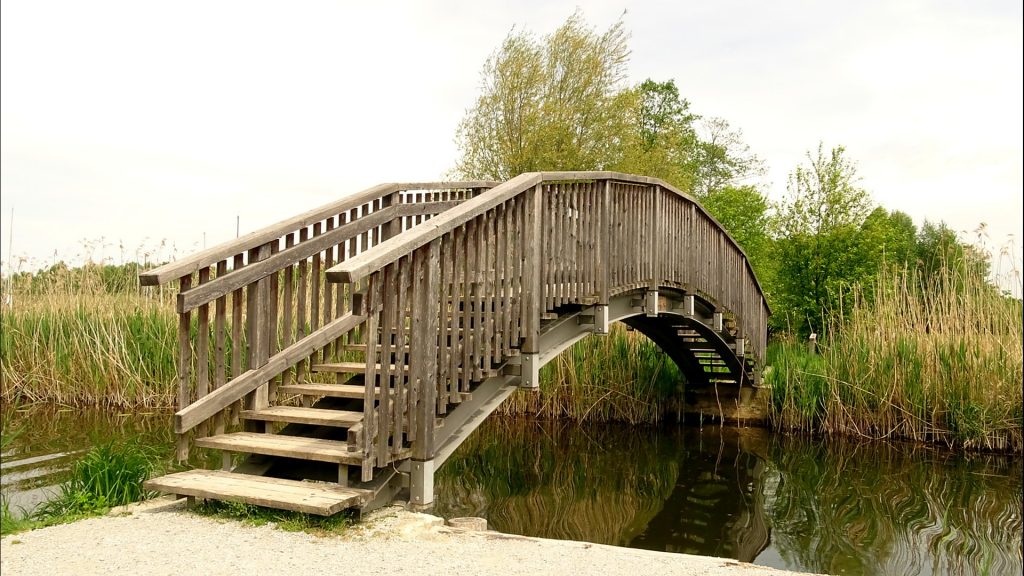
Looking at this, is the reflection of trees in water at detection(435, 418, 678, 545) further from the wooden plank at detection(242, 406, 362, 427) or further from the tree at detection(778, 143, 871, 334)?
the tree at detection(778, 143, 871, 334)

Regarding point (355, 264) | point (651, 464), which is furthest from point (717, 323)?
point (355, 264)

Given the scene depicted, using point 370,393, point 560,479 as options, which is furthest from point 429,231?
point 560,479

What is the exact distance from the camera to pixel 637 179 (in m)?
8.03

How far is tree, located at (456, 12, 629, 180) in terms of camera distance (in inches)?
880

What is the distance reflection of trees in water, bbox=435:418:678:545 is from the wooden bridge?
162 cm

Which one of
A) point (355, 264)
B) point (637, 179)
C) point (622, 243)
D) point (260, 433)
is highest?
point (637, 179)

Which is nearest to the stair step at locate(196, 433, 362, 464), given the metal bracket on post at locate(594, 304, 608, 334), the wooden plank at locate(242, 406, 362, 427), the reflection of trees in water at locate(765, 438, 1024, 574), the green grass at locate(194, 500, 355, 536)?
the wooden plank at locate(242, 406, 362, 427)

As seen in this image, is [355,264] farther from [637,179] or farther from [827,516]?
[827,516]

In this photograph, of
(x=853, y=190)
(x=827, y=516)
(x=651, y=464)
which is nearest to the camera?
(x=827, y=516)

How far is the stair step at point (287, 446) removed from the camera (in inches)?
185

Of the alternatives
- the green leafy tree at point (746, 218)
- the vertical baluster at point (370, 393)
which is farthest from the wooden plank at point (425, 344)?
the green leafy tree at point (746, 218)

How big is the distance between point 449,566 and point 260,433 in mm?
2232

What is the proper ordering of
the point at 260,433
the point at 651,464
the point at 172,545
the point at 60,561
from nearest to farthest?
1. the point at 60,561
2. the point at 172,545
3. the point at 260,433
4. the point at 651,464

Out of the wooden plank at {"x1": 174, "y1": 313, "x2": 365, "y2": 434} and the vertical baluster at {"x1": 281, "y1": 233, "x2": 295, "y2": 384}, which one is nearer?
the wooden plank at {"x1": 174, "y1": 313, "x2": 365, "y2": 434}
